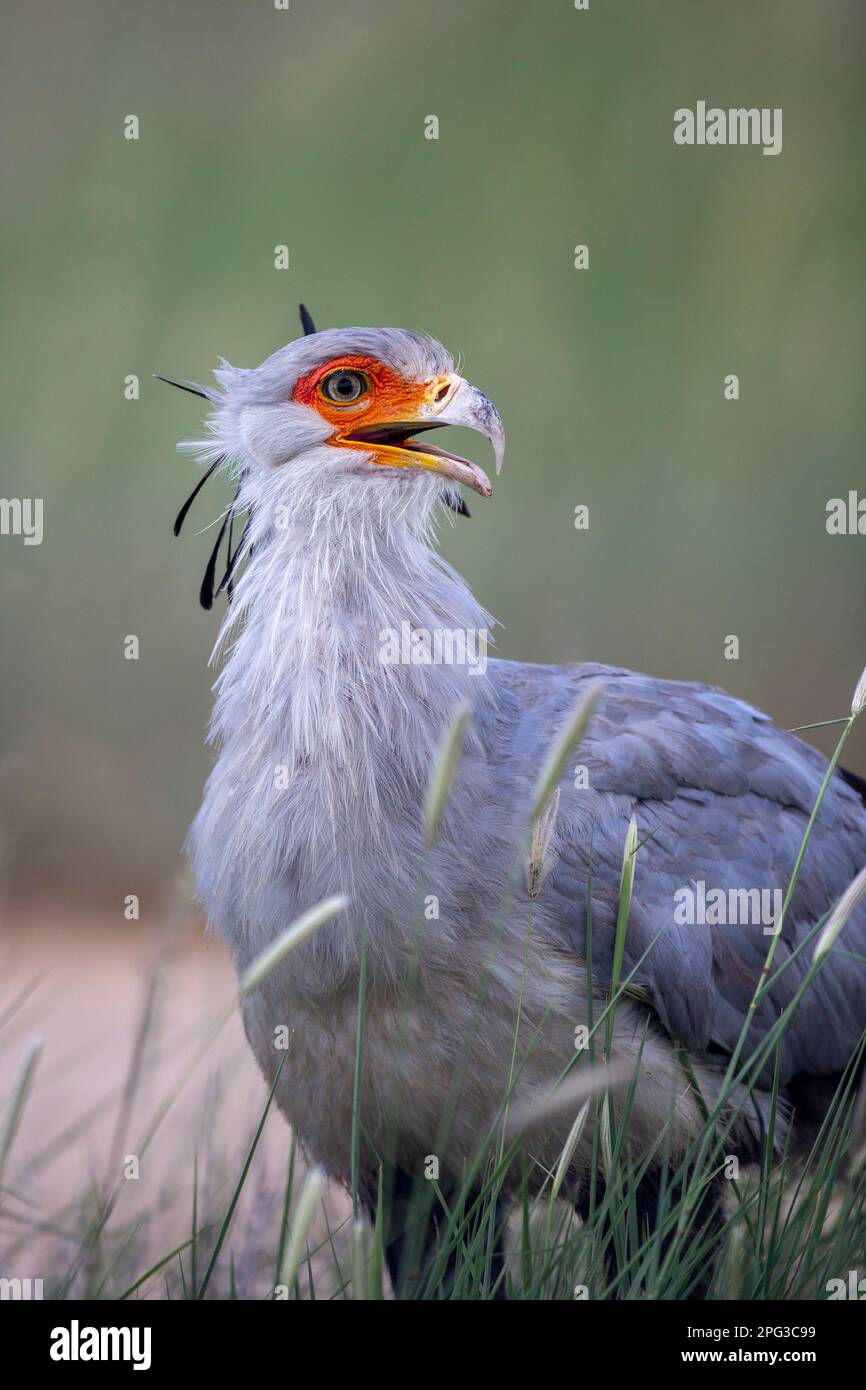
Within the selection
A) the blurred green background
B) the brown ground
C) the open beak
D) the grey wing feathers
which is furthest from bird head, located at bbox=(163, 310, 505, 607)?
the blurred green background

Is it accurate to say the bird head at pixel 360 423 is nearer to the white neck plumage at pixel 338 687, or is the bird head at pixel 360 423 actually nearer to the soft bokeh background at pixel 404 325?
the white neck plumage at pixel 338 687

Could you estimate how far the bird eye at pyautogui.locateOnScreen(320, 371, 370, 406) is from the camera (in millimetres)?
2279

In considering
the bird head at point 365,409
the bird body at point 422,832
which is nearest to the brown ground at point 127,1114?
the bird body at point 422,832

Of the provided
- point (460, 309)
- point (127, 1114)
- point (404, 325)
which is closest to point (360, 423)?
point (127, 1114)

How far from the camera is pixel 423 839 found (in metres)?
1.94

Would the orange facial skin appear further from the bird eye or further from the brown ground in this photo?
the brown ground

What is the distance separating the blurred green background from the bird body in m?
1.28

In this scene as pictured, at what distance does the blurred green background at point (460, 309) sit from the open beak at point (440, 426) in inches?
56.3

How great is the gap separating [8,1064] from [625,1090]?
247 cm
